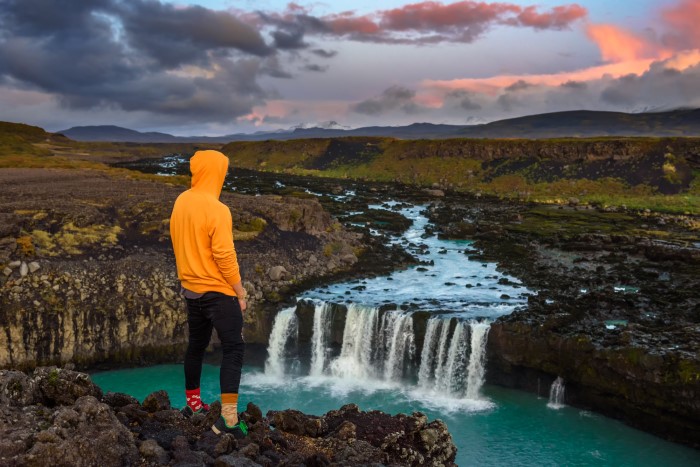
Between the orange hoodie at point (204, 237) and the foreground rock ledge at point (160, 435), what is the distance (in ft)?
8.71

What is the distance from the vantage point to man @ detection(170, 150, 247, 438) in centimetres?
910

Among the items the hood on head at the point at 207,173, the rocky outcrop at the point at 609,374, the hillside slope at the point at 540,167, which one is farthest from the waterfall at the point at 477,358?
the hillside slope at the point at 540,167

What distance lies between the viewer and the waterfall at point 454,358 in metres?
29.5

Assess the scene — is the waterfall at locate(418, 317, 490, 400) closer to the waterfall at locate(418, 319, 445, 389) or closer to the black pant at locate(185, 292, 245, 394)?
the waterfall at locate(418, 319, 445, 389)

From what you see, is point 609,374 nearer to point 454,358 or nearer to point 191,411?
point 454,358

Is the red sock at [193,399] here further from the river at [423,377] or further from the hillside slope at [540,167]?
the hillside slope at [540,167]

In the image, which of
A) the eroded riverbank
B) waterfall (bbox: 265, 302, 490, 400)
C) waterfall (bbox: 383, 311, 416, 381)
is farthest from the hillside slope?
waterfall (bbox: 383, 311, 416, 381)

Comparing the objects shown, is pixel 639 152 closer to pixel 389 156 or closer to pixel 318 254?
pixel 389 156

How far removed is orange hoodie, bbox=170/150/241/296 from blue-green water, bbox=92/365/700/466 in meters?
17.3

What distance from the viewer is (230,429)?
32.2ft

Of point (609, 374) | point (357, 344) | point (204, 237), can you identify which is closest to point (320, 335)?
point (357, 344)

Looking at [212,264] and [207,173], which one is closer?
[212,264]

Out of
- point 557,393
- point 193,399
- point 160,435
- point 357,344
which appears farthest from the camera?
point 357,344

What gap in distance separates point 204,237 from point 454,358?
77.3ft
